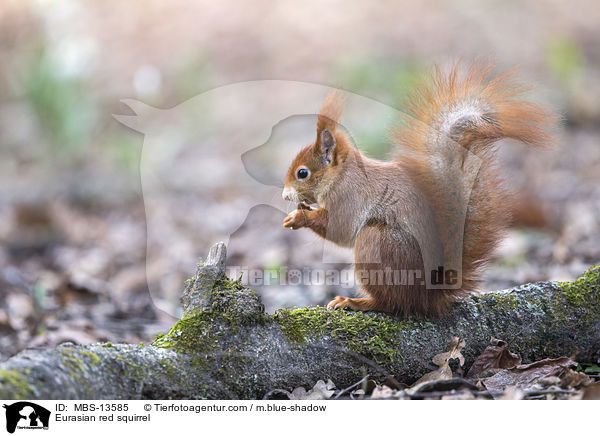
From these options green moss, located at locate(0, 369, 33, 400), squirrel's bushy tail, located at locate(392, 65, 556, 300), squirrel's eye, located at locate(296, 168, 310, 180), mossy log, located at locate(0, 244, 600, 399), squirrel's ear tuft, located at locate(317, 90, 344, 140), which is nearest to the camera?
green moss, located at locate(0, 369, 33, 400)

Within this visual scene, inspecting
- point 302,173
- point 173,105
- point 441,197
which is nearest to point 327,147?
point 302,173

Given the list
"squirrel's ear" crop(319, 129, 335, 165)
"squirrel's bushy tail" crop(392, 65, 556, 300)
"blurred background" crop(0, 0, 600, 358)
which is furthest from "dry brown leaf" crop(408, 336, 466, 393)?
"squirrel's ear" crop(319, 129, 335, 165)

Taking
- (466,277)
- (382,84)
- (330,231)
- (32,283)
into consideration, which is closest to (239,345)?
(330,231)

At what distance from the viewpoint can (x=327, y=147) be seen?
197 centimetres

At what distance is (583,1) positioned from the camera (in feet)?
26.0

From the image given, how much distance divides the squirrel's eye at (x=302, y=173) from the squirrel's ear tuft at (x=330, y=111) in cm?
13

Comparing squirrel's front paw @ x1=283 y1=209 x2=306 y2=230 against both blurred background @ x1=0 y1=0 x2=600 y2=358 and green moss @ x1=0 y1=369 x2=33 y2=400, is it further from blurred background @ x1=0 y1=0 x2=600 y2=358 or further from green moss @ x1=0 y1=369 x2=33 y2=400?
green moss @ x1=0 y1=369 x2=33 y2=400

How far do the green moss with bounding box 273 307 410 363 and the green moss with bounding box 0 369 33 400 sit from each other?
2.16 ft

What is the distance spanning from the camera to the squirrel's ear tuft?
187 centimetres

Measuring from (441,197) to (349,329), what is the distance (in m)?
0.50

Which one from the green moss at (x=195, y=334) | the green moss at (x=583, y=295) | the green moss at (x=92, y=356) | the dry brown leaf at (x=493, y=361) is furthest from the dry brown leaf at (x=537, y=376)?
the green moss at (x=92, y=356)

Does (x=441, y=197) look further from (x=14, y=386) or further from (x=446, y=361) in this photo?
(x=14, y=386)
